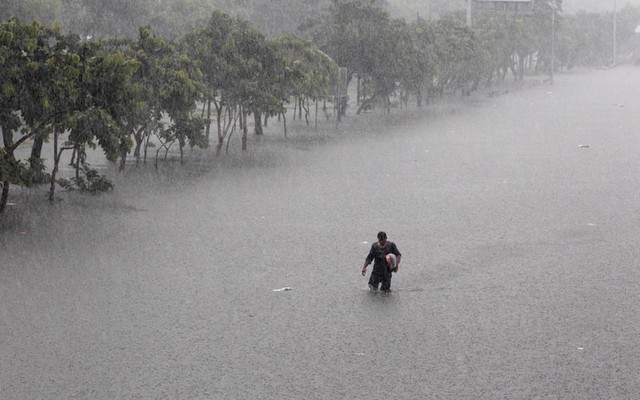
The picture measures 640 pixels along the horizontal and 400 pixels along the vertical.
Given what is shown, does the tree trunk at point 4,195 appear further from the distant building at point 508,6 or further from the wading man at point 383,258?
the distant building at point 508,6

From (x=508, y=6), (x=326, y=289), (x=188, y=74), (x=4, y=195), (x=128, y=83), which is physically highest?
(x=508, y=6)

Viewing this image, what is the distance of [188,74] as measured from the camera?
2928cm

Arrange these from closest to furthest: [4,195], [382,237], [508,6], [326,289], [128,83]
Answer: [382,237]
[326,289]
[4,195]
[128,83]
[508,6]

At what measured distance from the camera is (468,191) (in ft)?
86.7

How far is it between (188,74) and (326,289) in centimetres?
1533

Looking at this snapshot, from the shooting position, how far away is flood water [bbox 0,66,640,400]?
36.7 ft

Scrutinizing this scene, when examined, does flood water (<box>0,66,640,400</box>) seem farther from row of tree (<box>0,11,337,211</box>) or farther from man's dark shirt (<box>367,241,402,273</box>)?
row of tree (<box>0,11,337,211</box>)

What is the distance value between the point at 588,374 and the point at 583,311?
3.02 m

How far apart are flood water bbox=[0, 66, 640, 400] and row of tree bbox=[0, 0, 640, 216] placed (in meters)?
1.97

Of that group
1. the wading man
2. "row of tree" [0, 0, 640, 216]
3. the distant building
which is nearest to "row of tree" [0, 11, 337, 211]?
"row of tree" [0, 0, 640, 216]

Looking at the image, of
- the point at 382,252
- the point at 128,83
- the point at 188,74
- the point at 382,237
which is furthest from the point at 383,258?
the point at 188,74

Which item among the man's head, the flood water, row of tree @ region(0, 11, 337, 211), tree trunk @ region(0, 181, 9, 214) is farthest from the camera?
row of tree @ region(0, 11, 337, 211)

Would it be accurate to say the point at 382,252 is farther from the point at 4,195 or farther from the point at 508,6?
the point at 508,6

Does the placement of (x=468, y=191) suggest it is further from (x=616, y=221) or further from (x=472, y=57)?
(x=472, y=57)
